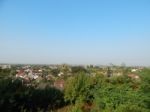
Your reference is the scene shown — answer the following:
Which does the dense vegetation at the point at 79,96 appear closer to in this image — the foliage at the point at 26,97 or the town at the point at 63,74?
the foliage at the point at 26,97

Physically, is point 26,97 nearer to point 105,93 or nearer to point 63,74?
point 105,93

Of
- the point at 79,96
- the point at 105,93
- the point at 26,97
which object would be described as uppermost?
the point at 105,93

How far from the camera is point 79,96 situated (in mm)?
18734

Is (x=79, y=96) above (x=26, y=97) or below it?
below

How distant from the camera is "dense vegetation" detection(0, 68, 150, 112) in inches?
585

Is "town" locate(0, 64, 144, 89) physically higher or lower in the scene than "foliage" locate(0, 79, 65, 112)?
higher

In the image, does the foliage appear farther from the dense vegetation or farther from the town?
the town

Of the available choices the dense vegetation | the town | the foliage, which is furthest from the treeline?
the town

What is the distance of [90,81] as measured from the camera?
19.3 m

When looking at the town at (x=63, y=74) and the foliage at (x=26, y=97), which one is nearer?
the foliage at (x=26, y=97)

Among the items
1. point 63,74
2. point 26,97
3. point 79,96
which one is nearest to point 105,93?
point 79,96

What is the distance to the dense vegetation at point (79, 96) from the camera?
585 inches

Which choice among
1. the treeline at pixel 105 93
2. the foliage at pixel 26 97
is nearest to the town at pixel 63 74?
the foliage at pixel 26 97

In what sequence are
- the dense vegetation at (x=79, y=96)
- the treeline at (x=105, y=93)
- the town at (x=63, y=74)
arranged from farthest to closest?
1. the town at (x=63, y=74)
2. the dense vegetation at (x=79, y=96)
3. the treeline at (x=105, y=93)
